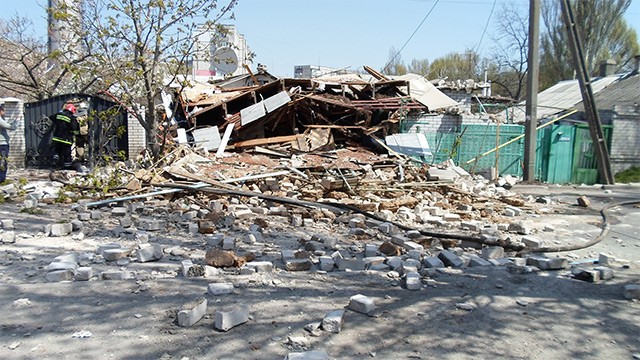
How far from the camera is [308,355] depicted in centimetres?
297

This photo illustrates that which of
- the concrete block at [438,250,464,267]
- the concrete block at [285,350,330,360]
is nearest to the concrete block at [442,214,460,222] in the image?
the concrete block at [438,250,464,267]

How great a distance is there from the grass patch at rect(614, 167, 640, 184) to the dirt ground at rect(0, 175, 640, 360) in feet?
40.6

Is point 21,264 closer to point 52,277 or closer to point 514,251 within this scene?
point 52,277

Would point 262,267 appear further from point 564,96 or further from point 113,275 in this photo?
point 564,96

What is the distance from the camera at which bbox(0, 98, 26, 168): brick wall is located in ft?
42.1

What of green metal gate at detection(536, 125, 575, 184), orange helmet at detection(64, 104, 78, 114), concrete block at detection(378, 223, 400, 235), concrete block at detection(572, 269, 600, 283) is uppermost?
orange helmet at detection(64, 104, 78, 114)

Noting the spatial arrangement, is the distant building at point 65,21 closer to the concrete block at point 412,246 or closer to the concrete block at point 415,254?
the concrete block at point 412,246

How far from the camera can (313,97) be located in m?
14.4

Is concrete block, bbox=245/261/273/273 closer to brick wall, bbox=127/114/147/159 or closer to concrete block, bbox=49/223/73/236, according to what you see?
concrete block, bbox=49/223/73/236

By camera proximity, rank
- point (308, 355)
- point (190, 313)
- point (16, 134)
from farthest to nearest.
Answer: point (16, 134)
point (190, 313)
point (308, 355)

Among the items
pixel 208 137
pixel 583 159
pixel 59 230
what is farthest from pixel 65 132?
pixel 583 159

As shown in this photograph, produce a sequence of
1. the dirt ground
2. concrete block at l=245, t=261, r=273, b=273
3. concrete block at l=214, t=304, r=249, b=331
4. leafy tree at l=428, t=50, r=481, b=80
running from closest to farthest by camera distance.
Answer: the dirt ground, concrete block at l=214, t=304, r=249, b=331, concrete block at l=245, t=261, r=273, b=273, leafy tree at l=428, t=50, r=481, b=80

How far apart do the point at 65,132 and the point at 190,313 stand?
1055cm

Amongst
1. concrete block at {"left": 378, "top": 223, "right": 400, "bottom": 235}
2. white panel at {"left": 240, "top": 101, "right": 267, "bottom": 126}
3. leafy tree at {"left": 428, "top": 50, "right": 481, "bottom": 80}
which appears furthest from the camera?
leafy tree at {"left": 428, "top": 50, "right": 481, "bottom": 80}
